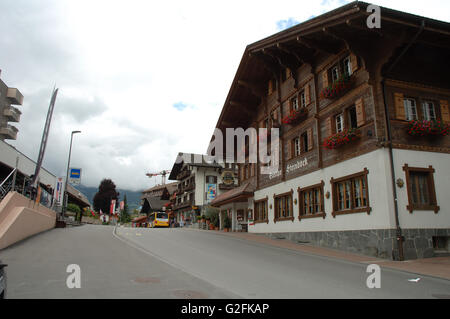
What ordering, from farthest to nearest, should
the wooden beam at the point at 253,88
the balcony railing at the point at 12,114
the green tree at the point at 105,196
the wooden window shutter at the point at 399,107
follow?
1. the green tree at the point at 105,196
2. the balcony railing at the point at 12,114
3. the wooden beam at the point at 253,88
4. the wooden window shutter at the point at 399,107

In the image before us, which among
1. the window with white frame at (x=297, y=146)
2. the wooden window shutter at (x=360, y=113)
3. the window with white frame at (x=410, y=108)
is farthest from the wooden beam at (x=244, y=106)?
the window with white frame at (x=410, y=108)

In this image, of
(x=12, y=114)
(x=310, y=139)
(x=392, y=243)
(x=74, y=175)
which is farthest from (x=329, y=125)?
(x=12, y=114)

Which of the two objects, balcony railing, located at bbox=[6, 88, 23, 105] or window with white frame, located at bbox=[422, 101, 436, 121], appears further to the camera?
balcony railing, located at bbox=[6, 88, 23, 105]

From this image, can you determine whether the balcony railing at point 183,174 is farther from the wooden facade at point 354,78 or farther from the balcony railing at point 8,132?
the wooden facade at point 354,78

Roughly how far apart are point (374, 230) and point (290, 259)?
12.8ft

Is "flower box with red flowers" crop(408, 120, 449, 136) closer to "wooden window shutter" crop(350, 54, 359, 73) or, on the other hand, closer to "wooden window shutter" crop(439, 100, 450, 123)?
"wooden window shutter" crop(439, 100, 450, 123)

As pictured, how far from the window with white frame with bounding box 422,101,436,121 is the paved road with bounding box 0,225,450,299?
25.8 ft

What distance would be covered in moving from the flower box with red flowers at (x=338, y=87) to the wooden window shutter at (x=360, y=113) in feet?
3.40

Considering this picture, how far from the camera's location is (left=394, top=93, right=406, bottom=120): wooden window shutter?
15.2 m

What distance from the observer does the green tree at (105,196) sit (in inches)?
3236

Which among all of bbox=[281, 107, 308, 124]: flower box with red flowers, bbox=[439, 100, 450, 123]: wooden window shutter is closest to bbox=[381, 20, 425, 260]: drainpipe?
bbox=[439, 100, 450, 123]: wooden window shutter
